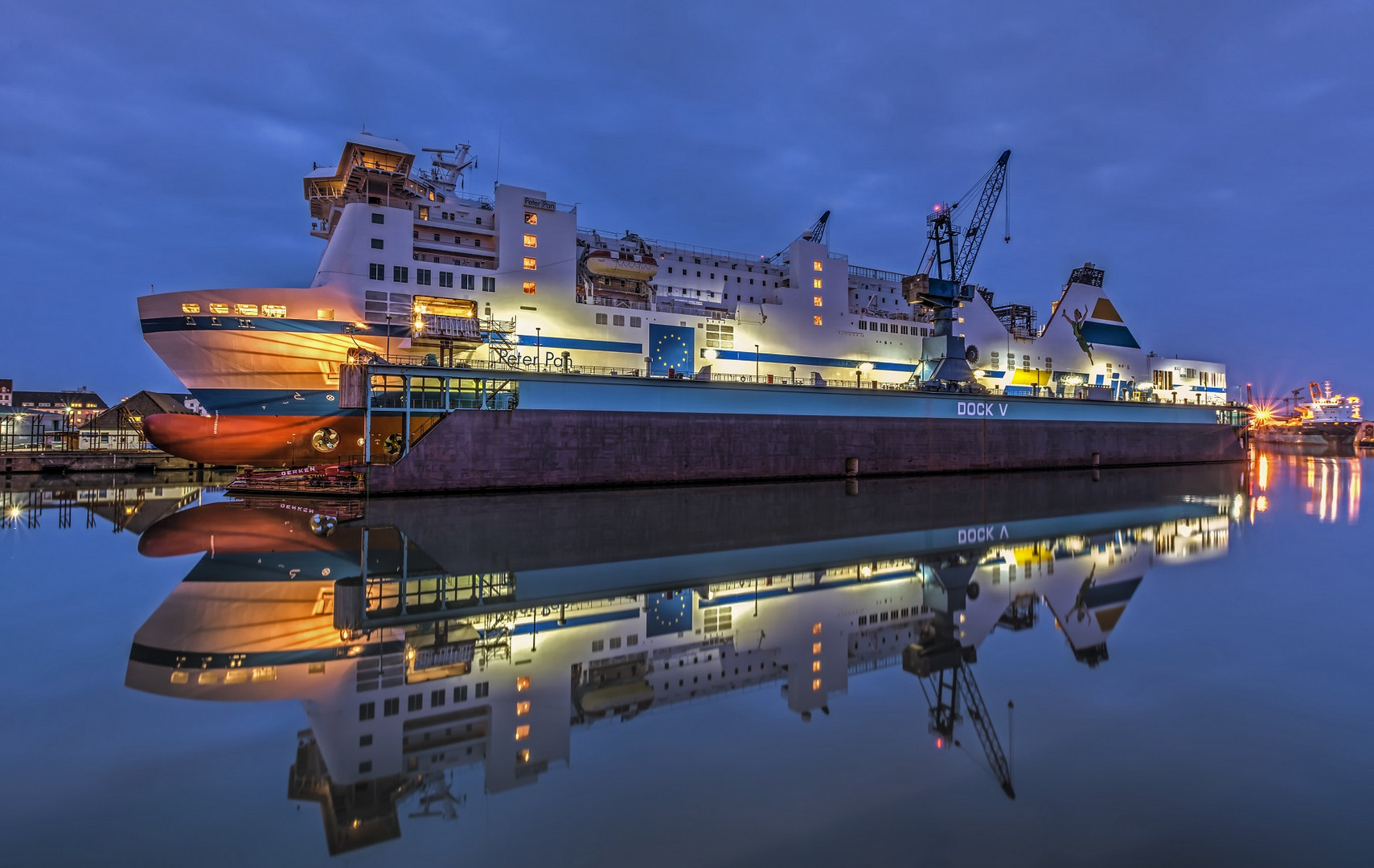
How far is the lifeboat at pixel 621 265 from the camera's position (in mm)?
27516

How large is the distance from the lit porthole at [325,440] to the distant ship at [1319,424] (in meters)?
120

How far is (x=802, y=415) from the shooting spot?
89.5 ft

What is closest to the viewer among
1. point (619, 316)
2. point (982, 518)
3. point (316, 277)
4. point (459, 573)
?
point (459, 573)

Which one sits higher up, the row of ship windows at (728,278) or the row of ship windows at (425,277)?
the row of ship windows at (728,278)

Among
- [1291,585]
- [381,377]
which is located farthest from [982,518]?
[381,377]

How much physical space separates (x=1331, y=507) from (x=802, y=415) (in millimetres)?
17821

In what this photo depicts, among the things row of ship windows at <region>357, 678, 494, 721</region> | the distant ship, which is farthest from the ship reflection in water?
the distant ship

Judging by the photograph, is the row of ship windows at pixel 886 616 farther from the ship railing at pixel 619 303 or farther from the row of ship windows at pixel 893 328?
the row of ship windows at pixel 893 328

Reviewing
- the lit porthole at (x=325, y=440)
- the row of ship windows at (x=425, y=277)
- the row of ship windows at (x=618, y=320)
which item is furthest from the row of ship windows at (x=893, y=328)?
the lit porthole at (x=325, y=440)

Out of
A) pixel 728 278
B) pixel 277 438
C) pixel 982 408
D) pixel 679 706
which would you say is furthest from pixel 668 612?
pixel 982 408

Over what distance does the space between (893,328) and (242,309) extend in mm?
30231

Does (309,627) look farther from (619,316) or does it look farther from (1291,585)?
(619,316)

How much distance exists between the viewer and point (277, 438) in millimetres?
23203

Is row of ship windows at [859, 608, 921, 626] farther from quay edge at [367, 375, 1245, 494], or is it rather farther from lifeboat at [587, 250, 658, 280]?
lifeboat at [587, 250, 658, 280]
